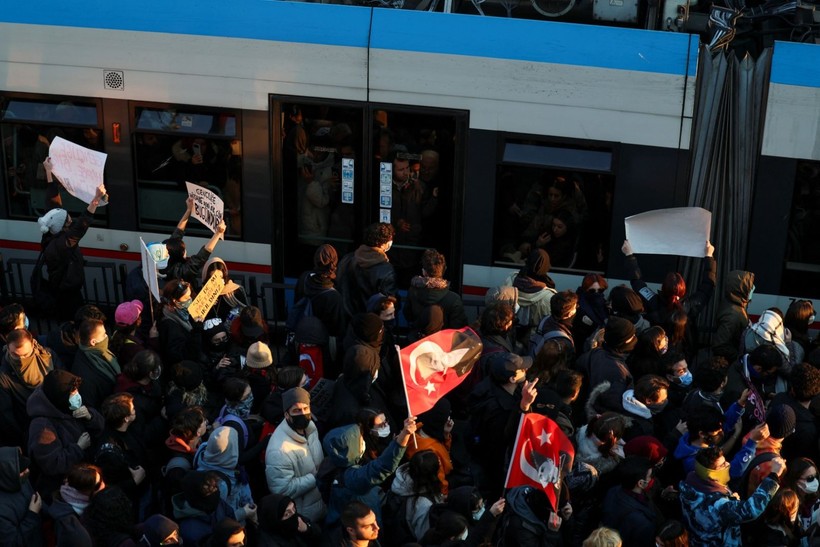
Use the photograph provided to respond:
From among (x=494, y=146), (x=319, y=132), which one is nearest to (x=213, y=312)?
(x=319, y=132)

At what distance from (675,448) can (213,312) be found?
3639 millimetres

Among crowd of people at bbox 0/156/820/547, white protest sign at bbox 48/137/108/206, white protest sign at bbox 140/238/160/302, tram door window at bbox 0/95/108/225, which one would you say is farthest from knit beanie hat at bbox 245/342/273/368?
tram door window at bbox 0/95/108/225

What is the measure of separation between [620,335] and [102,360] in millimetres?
3355

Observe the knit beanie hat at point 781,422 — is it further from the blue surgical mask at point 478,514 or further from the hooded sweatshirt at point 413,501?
the hooded sweatshirt at point 413,501

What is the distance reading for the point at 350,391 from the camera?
7277 millimetres

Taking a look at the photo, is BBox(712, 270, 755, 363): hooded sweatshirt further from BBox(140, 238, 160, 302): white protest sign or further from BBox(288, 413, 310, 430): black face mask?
BBox(140, 238, 160, 302): white protest sign

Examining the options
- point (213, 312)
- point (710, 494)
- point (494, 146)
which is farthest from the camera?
point (494, 146)

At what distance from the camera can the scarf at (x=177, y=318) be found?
8.28 metres

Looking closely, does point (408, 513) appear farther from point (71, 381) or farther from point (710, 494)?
point (71, 381)

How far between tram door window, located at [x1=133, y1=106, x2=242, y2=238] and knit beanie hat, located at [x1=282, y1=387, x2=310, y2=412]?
3604 millimetres

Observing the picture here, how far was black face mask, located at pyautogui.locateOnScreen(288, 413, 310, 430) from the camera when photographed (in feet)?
22.2

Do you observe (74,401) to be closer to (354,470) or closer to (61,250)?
(354,470)

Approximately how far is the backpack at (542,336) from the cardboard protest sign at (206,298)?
227 centimetres

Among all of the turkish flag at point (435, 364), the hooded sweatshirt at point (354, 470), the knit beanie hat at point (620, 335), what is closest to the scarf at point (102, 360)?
the hooded sweatshirt at point (354, 470)
